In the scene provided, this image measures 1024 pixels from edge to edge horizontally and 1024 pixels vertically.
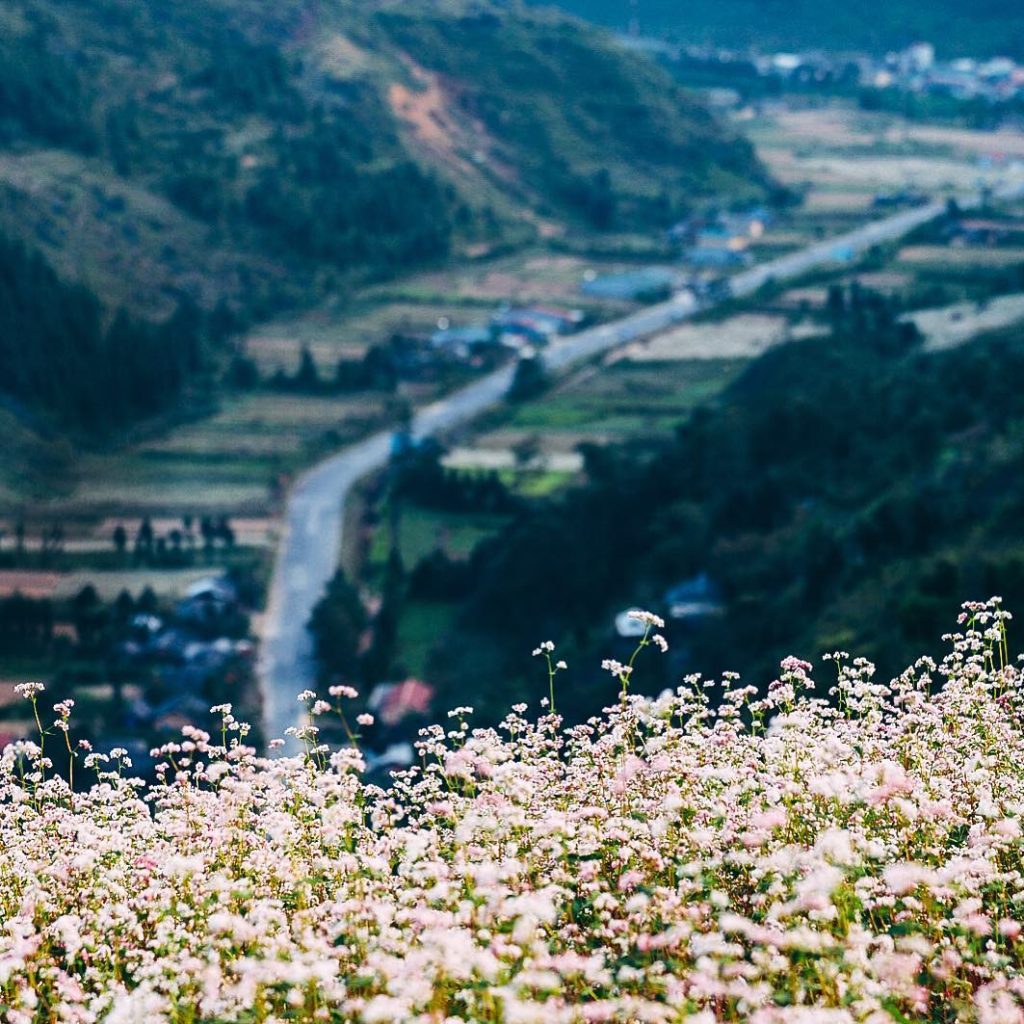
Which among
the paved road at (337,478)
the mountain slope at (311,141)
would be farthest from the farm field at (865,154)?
the paved road at (337,478)

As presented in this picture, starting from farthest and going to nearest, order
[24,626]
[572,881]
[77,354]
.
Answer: [77,354] < [24,626] < [572,881]

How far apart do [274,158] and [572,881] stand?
7702 cm

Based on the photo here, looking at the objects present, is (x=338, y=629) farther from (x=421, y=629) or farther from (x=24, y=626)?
(x=24, y=626)

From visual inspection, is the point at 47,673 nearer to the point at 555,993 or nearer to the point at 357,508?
the point at 357,508

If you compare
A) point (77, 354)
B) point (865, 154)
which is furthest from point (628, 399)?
point (865, 154)

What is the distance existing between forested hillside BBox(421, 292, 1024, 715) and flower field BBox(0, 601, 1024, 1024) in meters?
14.8

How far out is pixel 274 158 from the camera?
3142 inches

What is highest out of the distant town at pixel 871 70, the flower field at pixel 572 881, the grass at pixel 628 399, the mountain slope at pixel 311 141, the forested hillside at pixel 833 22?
the forested hillside at pixel 833 22

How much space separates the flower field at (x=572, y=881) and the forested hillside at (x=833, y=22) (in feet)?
479

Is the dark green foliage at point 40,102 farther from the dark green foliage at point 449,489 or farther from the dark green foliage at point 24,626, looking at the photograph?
the dark green foliage at point 24,626

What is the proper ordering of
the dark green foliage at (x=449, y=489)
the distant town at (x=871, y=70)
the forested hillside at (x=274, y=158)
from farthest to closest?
the distant town at (x=871, y=70)
the forested hillside at (x=274, y=158)
the dark green foliage at (x=449, y=489)

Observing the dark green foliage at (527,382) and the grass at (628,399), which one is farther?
the dark green foliage at (527,382)

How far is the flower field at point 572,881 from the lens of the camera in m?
5.61

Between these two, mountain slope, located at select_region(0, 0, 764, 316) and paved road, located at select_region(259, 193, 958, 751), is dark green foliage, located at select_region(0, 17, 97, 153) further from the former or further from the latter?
paved road, located at select_region(259, 193, 958, 751)
